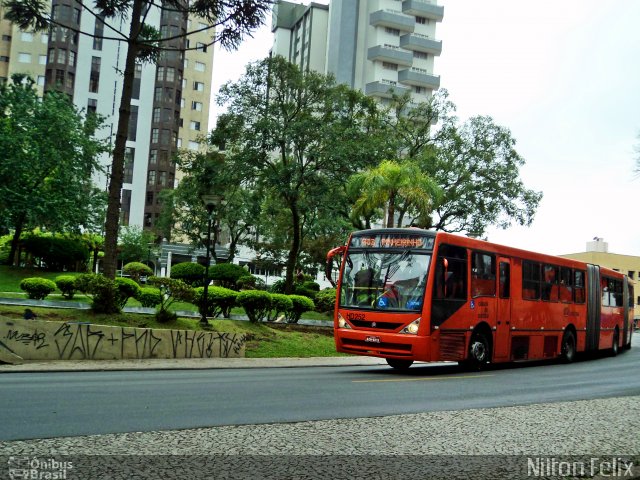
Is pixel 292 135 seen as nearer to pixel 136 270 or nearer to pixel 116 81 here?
pixel 136 270

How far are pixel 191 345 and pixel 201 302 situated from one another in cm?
323

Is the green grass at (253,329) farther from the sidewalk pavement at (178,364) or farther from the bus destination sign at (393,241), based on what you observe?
the bus destination sign at (393,241)

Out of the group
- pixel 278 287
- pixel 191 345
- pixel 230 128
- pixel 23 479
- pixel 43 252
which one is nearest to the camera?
pixel 23 479

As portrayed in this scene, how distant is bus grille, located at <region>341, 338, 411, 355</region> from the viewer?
50.2 ft

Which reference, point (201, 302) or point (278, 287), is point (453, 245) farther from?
point (278, 287)

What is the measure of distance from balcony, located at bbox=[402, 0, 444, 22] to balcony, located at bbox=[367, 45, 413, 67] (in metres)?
5.55

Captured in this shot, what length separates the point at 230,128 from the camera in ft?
102

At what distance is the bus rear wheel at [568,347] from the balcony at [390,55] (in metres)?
73.5

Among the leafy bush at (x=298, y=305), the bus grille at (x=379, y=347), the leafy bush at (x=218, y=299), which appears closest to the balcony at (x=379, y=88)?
the leafy bush at (x=298, y=305)

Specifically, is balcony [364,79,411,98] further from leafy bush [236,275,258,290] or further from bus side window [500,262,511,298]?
bus side window [500,262,511,298]

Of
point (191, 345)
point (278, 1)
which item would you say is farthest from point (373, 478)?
point (278, 1)

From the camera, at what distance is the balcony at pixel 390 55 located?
298ft

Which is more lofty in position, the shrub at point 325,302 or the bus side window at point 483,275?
the bus side window at point 483,275

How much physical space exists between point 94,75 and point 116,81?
8.63ft
